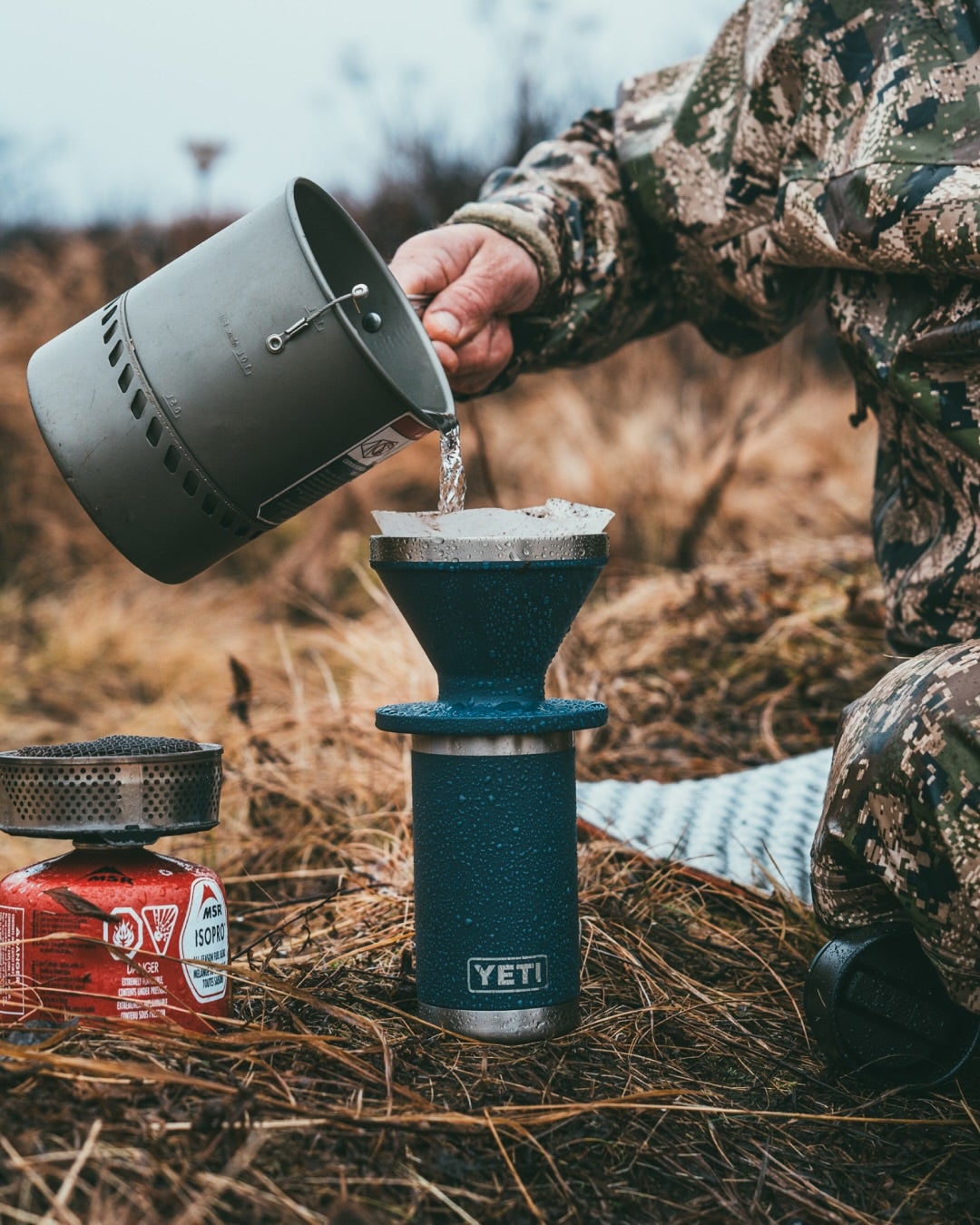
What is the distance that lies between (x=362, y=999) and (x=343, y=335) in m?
0.89

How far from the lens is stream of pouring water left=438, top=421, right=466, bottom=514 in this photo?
194 centimetres

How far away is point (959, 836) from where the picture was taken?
1553 mm

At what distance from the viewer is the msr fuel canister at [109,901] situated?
63.1 inches

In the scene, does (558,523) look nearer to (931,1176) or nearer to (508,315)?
(508,315)

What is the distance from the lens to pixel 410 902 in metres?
2.27

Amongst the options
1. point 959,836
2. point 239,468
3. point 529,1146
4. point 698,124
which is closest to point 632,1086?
point 529,1146

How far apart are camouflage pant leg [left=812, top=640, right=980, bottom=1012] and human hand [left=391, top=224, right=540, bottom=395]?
35.5 inches

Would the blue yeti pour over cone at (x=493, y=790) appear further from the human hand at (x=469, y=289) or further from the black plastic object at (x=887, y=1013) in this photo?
the human hand at (x=469, y=289)

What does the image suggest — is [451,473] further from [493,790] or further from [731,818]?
[731,818]

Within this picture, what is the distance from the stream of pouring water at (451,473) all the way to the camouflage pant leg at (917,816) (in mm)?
652

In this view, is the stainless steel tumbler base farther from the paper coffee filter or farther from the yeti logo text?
the paper coffee filter

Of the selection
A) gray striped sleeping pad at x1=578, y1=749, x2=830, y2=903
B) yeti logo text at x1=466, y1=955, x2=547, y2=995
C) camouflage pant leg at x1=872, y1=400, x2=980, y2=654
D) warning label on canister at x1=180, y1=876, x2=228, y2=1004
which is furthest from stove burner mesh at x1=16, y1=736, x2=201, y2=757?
camouflage pant leg at x1=872, y1=400, x2=980, y2=654

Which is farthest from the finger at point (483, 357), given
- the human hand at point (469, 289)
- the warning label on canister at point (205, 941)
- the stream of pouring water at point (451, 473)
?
the warning label on canister at point (205, 941)

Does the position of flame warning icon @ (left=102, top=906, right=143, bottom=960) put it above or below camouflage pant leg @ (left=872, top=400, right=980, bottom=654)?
below
